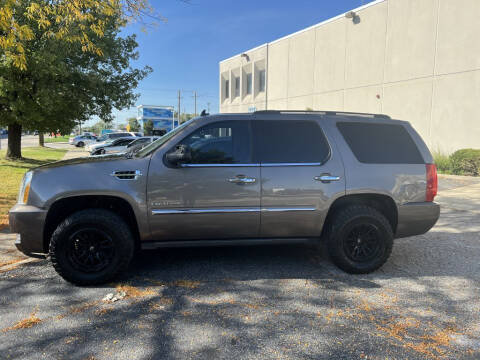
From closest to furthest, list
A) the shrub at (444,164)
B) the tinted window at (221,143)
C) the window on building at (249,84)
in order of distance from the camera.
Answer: the tinted window at (221,143) → the shrub at (444,164) → the window on building at (249,84)

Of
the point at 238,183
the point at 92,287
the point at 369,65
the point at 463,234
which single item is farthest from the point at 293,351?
the point at 369,65

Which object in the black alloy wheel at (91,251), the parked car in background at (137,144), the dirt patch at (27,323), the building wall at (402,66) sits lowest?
the dirt patch at (27,323)

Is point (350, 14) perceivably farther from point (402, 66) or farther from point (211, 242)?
point (211, 242)

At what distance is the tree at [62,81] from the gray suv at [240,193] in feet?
33.2

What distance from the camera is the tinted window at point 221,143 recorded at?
13.5ft

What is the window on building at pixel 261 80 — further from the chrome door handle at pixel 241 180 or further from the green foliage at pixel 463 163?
the chrome door handle at pixel 241 180

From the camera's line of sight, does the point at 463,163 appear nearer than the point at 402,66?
Yes

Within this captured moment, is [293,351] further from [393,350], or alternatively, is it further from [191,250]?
[191,250]

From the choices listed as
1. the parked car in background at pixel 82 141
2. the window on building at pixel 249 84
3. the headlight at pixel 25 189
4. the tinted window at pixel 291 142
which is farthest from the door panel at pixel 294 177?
the parked car in background at pixel 82 141

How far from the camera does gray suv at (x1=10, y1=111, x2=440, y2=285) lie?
387 centimetres

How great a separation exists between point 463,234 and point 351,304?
4020 mm

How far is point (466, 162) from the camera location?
15.4 m

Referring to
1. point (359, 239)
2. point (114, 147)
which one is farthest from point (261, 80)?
point (359, 239)

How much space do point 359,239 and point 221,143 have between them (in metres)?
1.99
